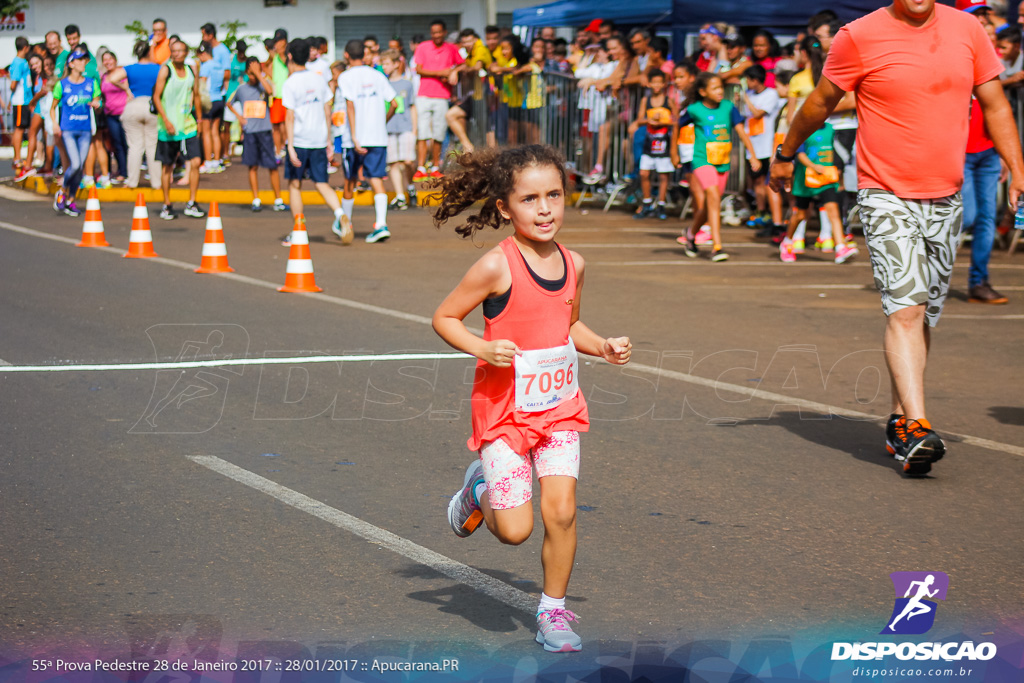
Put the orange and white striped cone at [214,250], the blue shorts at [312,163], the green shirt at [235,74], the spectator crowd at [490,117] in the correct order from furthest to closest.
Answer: the green shirt at [235,74] → the blue shorts at [312,163] → the spectator crowd at [490,117] → the orange and white striped cone at [214,250]

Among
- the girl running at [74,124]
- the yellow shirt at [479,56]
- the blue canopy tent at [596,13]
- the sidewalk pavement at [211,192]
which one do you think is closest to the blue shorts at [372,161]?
the sidewalk pavement at [211,192]

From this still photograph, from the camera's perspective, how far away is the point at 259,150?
57.6 ft

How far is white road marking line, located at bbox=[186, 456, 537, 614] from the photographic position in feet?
14.4

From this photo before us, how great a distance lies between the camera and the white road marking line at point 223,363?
7.95m

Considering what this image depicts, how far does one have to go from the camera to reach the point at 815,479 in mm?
5867

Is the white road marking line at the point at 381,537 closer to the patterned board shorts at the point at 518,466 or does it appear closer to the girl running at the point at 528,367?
the girl running at the point at 528,367

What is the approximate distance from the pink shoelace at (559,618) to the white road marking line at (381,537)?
0.97ft

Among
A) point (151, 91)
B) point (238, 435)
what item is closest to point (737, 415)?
point (238, 435)

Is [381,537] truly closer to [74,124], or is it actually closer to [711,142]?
[711,142]

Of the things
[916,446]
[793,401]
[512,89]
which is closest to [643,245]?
[512,89]

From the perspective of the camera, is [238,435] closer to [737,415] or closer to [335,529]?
[335,529]

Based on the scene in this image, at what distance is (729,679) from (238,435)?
11.4ft

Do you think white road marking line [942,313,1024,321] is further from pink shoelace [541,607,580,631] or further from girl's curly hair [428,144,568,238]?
pink shoelace [541,607,580,631]

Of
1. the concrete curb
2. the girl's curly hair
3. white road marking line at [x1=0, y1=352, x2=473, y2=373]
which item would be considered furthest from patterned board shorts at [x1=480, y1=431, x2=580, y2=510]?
the concrete curb
